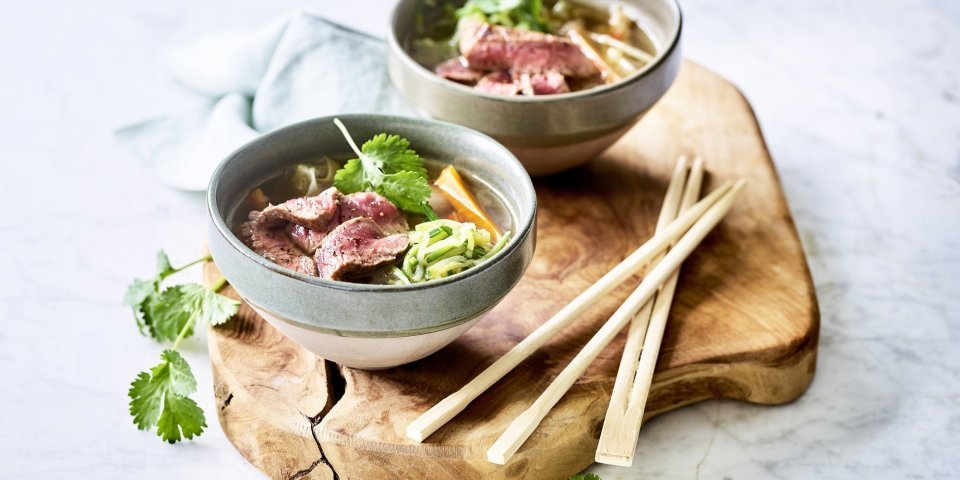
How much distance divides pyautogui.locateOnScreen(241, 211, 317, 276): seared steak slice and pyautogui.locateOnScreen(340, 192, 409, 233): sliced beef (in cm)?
14

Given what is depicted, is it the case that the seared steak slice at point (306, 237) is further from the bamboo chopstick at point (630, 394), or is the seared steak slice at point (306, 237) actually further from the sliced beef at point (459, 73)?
the sliced beef at point (459, 73)

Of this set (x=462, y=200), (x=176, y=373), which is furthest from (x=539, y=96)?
(x=176, y=373)

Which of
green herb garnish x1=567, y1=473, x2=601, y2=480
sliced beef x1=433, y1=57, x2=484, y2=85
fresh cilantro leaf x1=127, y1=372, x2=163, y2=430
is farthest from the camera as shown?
sliced beef x1=433, y1=57, x2=484, y2=85

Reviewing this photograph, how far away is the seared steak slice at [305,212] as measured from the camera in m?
2.47

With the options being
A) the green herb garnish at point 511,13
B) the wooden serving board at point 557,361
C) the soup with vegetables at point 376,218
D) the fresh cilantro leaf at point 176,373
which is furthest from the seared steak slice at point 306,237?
the green herb garnish at point 511,13

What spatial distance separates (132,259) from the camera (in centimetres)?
323

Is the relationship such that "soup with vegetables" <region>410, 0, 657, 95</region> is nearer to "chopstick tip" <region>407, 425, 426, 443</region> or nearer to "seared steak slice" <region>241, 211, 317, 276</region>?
"seared steak slice" <region>241, 211, 317, 276</region>

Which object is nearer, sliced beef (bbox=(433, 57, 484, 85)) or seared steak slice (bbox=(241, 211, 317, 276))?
seared steak slice (bbox=(241, 211, 317, 276))

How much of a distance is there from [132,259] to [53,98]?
3.51ft

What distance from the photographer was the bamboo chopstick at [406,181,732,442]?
237 centimetres

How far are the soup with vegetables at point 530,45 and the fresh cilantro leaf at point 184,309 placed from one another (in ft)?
3.30

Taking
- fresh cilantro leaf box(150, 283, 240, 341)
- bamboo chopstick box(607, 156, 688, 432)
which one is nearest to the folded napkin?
fresh cilantro leaf box(150, 283, 240, 341)

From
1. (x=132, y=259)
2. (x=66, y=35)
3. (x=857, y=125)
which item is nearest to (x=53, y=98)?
(x=66, y=35)

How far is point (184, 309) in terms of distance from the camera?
9.09ft
